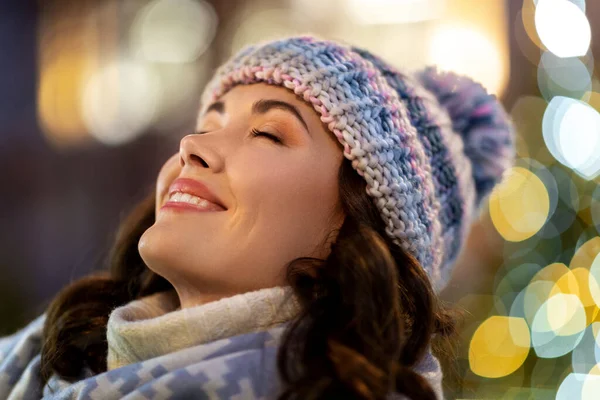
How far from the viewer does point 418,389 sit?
31.3 inches

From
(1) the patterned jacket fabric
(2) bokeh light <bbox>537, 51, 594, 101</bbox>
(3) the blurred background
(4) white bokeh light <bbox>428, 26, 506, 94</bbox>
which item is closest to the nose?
(1) the patterned jacket fabric

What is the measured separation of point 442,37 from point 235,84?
116 centimetres

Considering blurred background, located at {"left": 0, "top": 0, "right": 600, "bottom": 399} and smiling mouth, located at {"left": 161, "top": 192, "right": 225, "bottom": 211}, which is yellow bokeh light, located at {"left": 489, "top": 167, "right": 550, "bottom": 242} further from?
smiling mouth, located at {"left": 161, "top": 192, "right": 225, "bottom": 211}

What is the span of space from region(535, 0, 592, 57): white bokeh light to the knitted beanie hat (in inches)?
21.3

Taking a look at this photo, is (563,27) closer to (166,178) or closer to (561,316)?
(561,316)

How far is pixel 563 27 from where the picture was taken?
163 cm

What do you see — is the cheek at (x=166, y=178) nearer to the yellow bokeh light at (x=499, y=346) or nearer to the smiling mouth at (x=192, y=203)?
the smiling mouth at (x=192, y=203)

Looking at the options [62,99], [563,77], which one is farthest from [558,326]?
[62,99]

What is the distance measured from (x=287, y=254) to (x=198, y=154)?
0.66 feet

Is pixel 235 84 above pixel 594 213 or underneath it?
above

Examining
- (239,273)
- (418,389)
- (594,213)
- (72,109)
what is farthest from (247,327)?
(72,109)

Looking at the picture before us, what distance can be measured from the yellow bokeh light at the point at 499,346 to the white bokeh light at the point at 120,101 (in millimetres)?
1632

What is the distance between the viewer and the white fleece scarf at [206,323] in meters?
0.87

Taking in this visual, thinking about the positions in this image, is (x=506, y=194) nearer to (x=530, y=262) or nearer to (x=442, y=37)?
(x=530, y=262)
